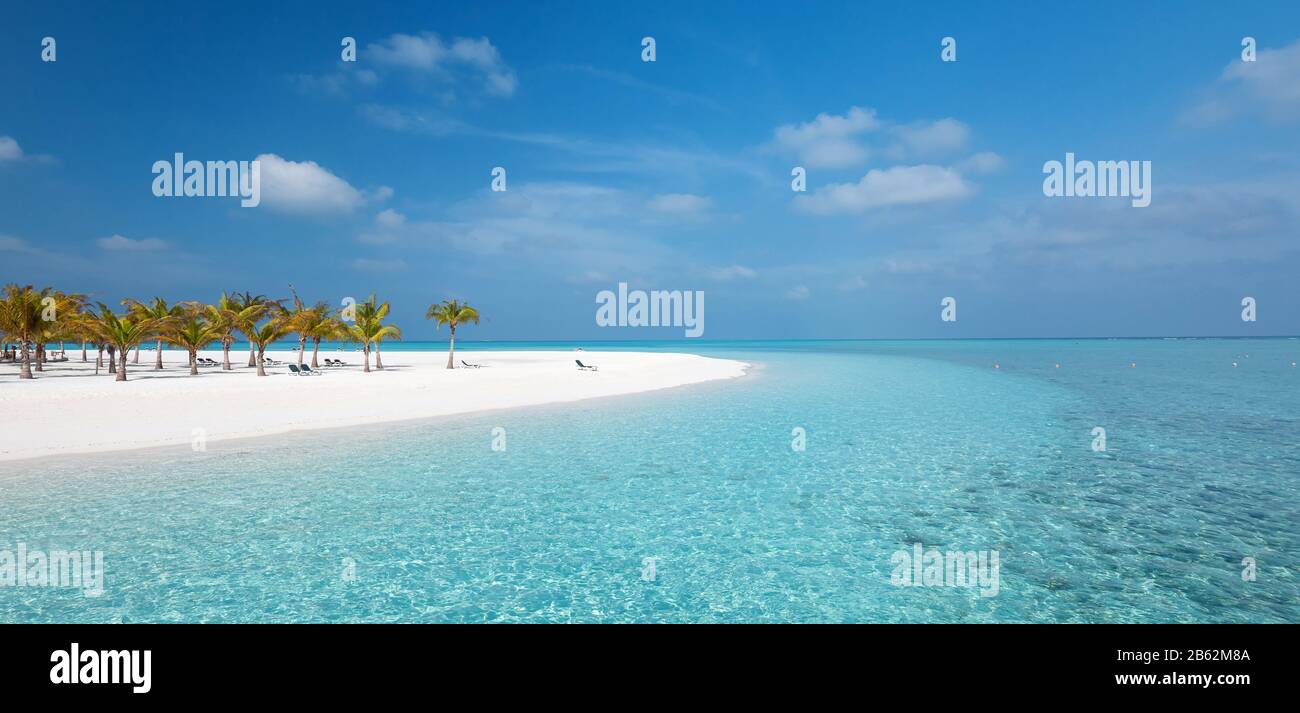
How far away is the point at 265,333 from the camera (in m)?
36.7

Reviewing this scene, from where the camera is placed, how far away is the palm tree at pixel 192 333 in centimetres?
3525

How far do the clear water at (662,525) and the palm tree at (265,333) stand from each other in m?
18.7

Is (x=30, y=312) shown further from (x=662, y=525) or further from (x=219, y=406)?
(x=662, y=525)

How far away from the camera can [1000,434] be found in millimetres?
19422

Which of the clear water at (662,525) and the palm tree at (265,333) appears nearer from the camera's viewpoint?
the clear water at (662,525)

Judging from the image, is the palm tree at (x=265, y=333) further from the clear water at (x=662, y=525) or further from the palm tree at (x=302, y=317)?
the clear water at (x=662, y=525)

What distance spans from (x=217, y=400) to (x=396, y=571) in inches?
822

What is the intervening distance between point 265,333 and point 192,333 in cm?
436

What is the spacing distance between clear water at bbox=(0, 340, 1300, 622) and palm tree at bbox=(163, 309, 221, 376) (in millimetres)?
21399

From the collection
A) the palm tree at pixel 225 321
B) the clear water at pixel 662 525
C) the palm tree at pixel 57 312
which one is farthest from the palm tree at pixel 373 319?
the clear water at pixel 662 525
